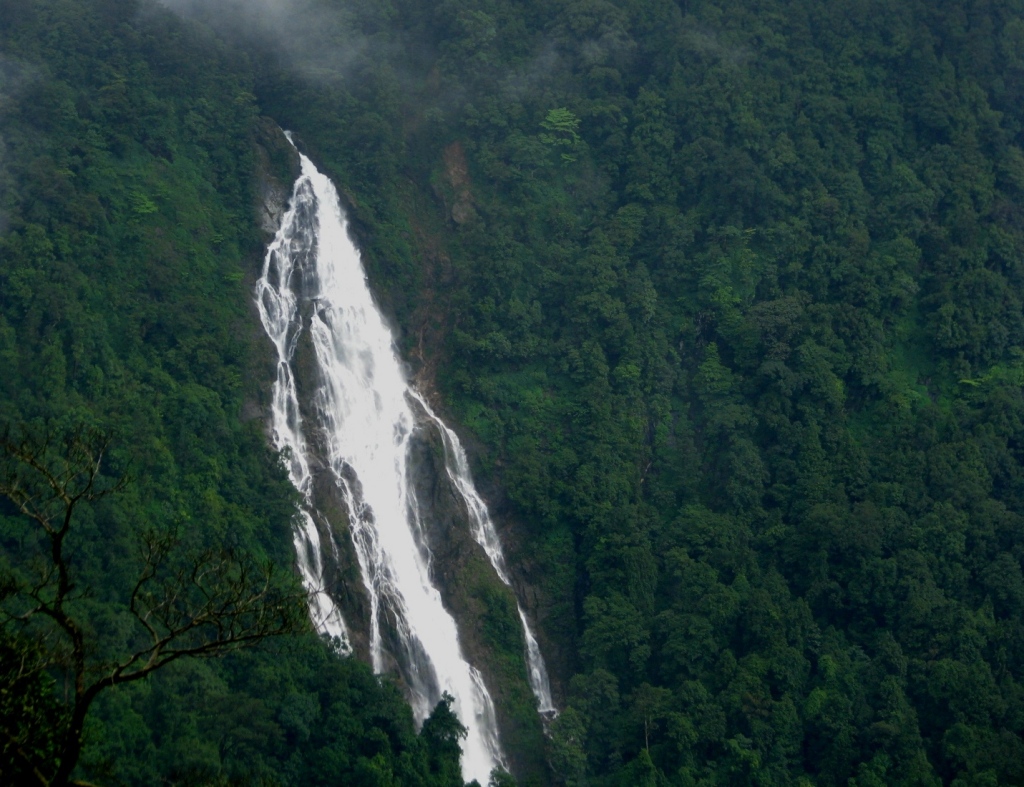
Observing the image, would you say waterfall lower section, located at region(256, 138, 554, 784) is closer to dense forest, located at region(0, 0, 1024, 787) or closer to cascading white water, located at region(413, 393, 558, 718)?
cascading white water, located at region(413, 393, 558, 718)

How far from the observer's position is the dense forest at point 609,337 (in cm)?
3078

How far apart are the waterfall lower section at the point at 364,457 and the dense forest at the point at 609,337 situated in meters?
0.84

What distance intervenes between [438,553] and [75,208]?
42.6 ft

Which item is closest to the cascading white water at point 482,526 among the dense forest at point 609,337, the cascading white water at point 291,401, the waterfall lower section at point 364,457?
the waterfall lower section at point 364,457

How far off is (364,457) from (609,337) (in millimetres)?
8441

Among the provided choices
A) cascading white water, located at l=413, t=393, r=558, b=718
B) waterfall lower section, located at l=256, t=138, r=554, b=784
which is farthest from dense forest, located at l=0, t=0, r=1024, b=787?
waterfall lower section, located at l=256, t=138, r=554, b=784

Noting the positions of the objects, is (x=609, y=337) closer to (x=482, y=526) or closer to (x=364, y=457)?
(x=482, y=526)

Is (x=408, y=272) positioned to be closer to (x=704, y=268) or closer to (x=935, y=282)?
(x=704, y=268)

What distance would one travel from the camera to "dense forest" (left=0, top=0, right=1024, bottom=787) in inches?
1212

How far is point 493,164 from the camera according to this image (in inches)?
1668

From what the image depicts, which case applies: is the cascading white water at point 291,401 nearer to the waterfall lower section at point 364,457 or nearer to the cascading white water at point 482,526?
the waterfall lower section at point 364,457

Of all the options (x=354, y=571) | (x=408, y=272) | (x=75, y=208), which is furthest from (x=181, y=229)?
(x=354, y=571)

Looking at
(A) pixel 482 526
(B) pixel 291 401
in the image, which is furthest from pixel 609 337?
(B) pixel 291 401

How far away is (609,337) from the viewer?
128 feet
